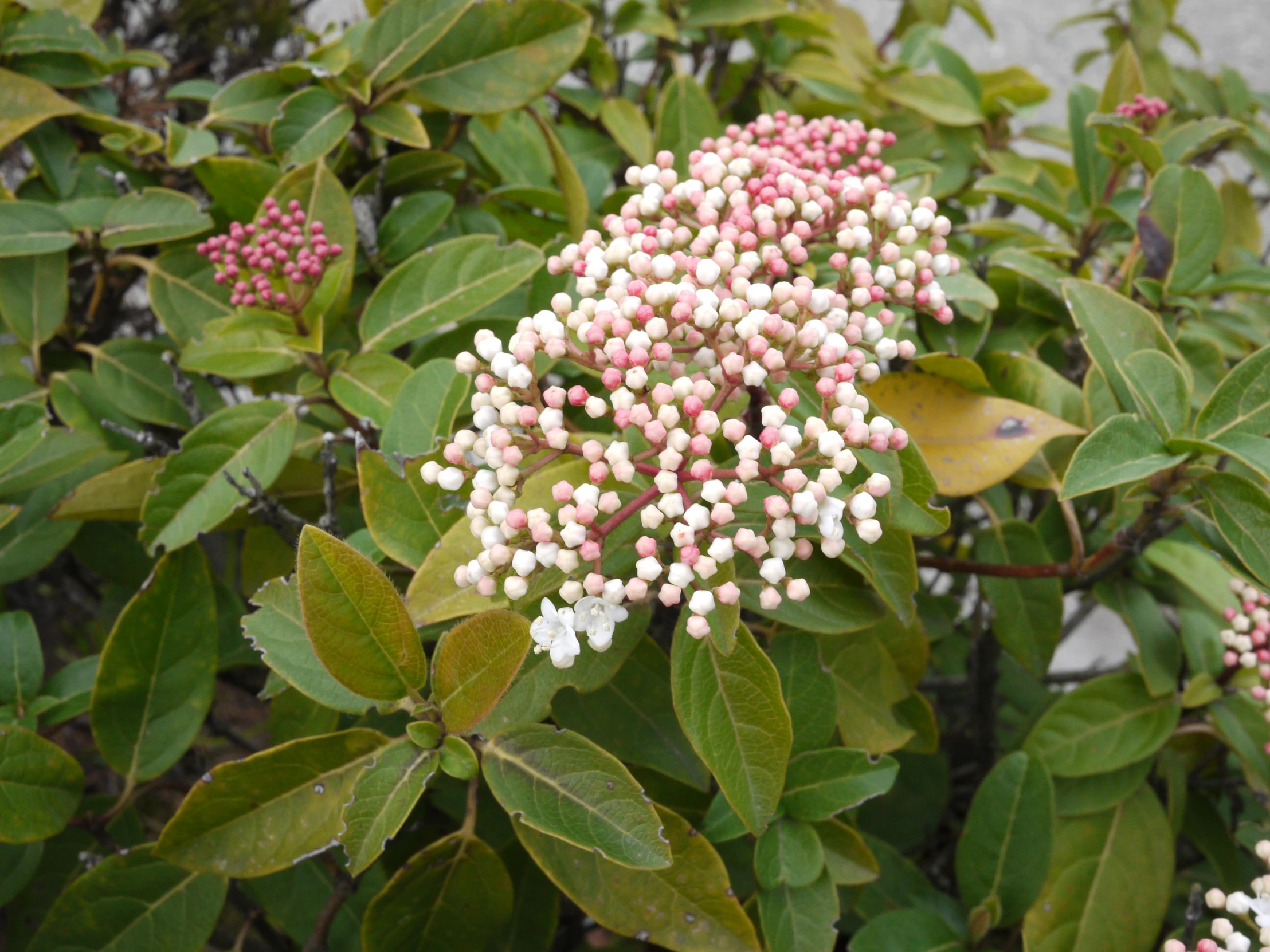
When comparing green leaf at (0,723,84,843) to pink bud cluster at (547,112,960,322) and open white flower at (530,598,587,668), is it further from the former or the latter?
pink bud cluster at (547,112,960,322)

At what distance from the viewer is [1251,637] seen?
148 cm

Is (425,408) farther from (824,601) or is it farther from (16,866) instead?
(16,866)

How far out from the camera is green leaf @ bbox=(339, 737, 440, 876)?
1.04 meters

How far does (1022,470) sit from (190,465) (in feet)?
4.43

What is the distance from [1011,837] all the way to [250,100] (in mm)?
1881

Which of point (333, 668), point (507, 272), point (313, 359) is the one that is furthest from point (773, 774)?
point (313, 359)

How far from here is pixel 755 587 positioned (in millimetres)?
1213

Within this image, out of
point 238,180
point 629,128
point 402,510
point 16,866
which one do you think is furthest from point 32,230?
point 629,128

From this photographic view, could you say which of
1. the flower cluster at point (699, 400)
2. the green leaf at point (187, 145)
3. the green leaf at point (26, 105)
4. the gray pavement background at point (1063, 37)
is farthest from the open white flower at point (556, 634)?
the gray pavement background at point (1063, 37)

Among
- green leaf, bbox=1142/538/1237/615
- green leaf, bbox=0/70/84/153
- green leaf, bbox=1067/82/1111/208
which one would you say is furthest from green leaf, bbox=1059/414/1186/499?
green leaf, bbox=0/70/84/153

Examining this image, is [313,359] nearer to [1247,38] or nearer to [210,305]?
[210,305]

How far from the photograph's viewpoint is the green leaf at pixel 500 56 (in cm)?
167

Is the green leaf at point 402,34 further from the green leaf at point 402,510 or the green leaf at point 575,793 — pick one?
the green leaf at point 575,793

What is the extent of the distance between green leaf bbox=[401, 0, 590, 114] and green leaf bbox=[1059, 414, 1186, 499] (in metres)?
1.11
